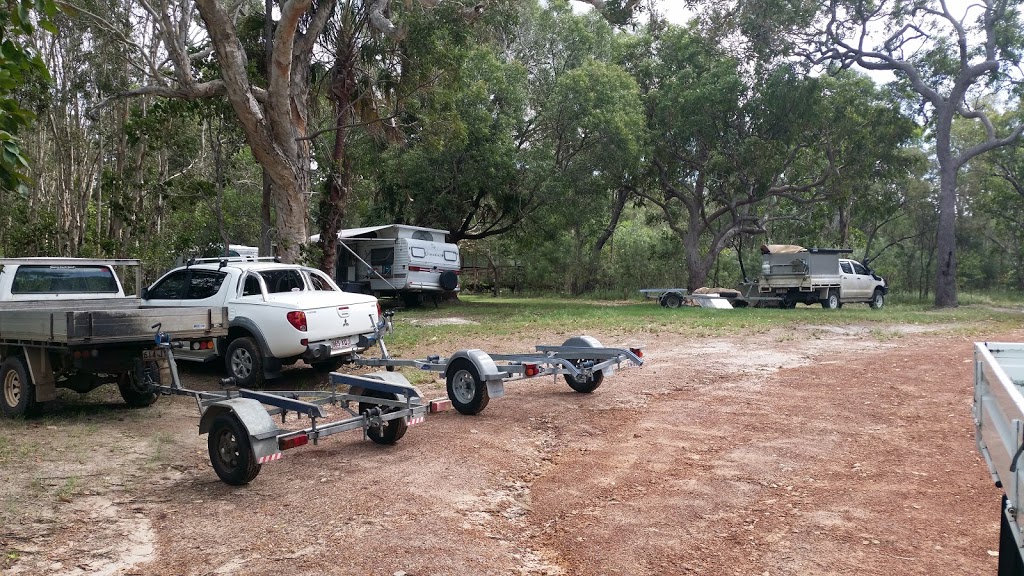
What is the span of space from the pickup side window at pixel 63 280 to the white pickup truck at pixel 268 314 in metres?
0.54

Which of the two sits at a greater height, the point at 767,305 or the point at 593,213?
the point at 593,213

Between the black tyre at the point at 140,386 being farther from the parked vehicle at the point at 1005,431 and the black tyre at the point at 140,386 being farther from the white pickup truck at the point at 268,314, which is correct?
the parked vehicle at the point at 1005,431

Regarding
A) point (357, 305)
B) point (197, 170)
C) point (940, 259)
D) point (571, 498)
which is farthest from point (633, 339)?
point (197, 170)

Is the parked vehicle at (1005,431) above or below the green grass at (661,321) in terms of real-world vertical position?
above

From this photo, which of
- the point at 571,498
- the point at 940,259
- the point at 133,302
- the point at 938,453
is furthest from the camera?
the point at 940,259

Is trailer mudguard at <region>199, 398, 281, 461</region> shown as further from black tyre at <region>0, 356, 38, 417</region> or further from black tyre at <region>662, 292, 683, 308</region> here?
black tyre at <region>662, 292, 683, 308</region>

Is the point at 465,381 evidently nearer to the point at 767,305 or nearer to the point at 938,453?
the point at 938,453

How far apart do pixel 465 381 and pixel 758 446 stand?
301 cm

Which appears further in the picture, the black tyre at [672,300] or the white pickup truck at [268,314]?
the black tyre at [672,300]

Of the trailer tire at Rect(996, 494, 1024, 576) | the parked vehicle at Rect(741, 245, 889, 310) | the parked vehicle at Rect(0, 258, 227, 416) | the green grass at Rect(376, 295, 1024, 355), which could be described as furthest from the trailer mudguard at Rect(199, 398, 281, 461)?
the parked vehicle at Rect(741, 245, 889, 310)

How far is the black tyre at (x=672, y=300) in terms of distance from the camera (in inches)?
977

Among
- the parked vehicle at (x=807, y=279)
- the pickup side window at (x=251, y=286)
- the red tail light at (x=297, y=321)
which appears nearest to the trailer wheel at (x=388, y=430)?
the red tail light at (x=297, y=321)

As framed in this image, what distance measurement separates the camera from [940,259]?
25094 mm

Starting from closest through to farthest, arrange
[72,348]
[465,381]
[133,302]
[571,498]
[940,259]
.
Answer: [571,498] → [72,348] → [465,381] → [133,302] → [940,259]
